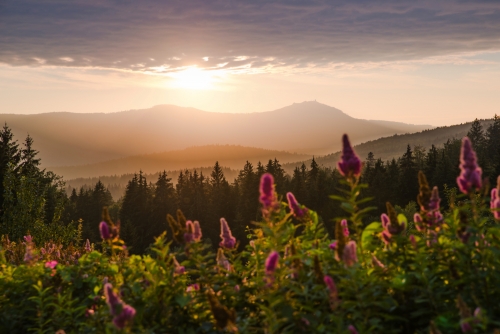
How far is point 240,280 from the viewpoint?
5.96 m

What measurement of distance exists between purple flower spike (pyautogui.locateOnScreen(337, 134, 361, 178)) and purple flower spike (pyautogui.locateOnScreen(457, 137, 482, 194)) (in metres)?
0.97

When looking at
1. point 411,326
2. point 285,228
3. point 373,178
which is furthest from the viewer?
point 373,178

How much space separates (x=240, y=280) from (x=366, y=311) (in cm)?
173

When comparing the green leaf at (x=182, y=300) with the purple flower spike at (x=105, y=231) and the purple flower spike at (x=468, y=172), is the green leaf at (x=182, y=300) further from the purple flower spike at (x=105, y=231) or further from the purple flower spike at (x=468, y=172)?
the purple flower spike at (x=468, y=172)

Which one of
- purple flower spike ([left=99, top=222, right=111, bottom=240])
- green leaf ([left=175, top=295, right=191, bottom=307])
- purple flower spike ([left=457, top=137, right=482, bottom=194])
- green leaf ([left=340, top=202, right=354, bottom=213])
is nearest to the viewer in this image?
purple flower spike ([left=457, top=137, right=482, bottom=194])

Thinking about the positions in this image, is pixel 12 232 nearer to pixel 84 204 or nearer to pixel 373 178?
pixel 373 178

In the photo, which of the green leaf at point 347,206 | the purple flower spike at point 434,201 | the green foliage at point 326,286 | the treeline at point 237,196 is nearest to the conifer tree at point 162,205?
the treeline at point 237,196

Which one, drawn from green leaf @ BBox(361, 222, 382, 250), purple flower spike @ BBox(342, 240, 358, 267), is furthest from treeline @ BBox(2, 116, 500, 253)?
purple flower spike @ BBox(342, 240, 358, 267)

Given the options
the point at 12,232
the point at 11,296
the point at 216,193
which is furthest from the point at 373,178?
the point at 11,296

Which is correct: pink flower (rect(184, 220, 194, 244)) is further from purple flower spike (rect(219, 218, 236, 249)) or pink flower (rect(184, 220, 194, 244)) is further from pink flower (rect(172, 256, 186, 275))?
purple flower spike (rect(219, 218, 236, 249))

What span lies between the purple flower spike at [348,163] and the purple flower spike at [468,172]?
973mm

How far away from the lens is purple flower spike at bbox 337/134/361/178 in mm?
4949

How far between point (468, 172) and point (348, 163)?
3.80 ft

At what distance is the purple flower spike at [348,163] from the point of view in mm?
4949
